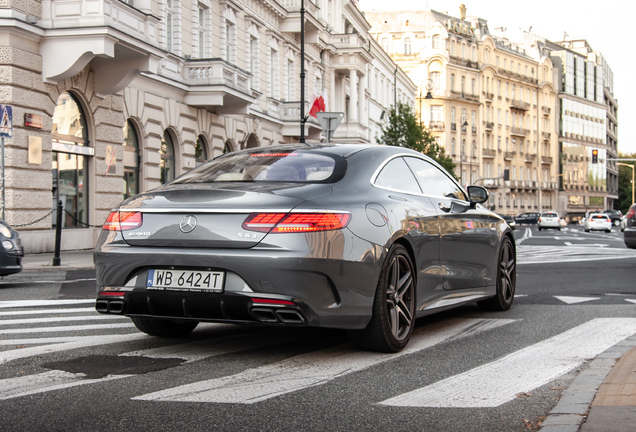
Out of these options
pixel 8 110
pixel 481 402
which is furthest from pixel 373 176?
pixel 8 110

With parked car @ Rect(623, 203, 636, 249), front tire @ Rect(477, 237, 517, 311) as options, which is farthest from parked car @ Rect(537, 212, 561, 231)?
front tire @ Rect(477, 237, 517, 311)

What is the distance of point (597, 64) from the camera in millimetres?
145250

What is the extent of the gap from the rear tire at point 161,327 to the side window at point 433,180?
208cm

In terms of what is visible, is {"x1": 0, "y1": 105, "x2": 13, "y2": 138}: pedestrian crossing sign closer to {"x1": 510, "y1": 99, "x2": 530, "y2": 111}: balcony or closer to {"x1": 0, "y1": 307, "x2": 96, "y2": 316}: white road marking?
{"x1": 0, "y1": 307, "x2": 96, "y2": 316}: white road marking

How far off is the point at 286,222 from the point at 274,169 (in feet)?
3.02

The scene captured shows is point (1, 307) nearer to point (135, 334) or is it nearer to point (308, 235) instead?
point (135, 334)

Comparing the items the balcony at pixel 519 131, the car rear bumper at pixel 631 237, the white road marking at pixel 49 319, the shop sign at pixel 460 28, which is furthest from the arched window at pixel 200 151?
the balcony at pixel 519 131

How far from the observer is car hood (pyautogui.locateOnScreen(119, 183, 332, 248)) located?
212 inches

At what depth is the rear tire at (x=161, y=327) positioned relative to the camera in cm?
648

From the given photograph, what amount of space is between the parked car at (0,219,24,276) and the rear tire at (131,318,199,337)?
17.7 ft

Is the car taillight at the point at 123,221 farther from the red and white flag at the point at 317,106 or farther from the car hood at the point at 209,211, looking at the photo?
the red and white flag at the point at 317,106

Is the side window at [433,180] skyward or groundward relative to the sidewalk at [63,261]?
skyward

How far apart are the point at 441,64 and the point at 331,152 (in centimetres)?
10385

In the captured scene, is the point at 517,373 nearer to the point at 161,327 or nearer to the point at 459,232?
the point at 459,232
